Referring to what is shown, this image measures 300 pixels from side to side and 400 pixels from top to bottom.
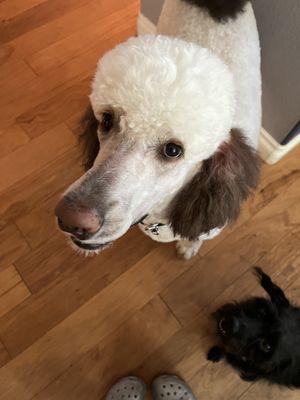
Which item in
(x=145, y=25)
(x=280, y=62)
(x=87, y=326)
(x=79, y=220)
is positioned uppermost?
(x=280, y=62)

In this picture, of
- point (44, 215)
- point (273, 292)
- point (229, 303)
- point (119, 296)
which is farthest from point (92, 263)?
point (273, 292)

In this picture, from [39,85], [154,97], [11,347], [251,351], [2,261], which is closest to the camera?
[154,97]

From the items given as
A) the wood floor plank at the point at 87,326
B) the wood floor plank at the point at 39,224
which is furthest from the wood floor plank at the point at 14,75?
the wood floor plank at the point at 87,326

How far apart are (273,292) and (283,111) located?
574mm

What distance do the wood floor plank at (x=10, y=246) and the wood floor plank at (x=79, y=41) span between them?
677mm

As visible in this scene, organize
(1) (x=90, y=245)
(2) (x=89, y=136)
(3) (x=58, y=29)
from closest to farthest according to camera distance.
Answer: (1) (x=90, y=245), (2) (x=89, y=136), (3) (x=58, y=29)

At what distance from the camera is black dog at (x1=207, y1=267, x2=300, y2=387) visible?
959mm

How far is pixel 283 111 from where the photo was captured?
1.19 metres

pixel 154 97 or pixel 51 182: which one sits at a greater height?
pixel 154 97

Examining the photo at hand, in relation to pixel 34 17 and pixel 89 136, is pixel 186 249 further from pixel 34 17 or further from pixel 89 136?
pixel 34 17

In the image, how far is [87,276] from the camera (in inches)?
47.8

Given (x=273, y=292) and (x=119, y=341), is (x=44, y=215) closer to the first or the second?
(x=119, y=341)

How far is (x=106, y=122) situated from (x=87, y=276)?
65 cm

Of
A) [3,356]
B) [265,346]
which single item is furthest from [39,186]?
[265,346]
